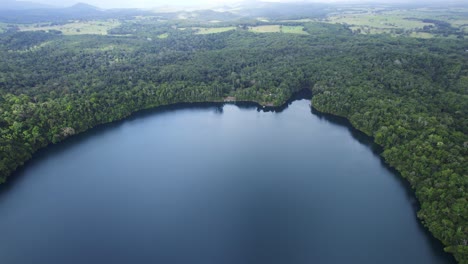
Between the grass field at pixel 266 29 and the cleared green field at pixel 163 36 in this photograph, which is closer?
the cleared green field at pixel 163 36

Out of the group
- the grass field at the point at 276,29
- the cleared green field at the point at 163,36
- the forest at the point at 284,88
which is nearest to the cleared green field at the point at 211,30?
the grass field at the point at 276,29

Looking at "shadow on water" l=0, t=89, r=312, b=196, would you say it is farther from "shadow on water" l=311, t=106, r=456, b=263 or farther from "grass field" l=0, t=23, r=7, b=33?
"grass field" l=0, t=23, r=7, b=33

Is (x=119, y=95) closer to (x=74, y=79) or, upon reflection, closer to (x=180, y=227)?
(x=74, y=79)

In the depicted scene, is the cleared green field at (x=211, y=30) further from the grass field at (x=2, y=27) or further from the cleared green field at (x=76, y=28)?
the grass field at (x=2, y=27)

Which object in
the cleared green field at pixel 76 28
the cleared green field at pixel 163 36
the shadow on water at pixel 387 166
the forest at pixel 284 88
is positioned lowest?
the shadow on water at pixel 387 166

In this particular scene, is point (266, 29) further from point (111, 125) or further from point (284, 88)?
point (111, 125)

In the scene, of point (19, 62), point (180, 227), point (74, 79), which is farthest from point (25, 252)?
point (19, 62)
